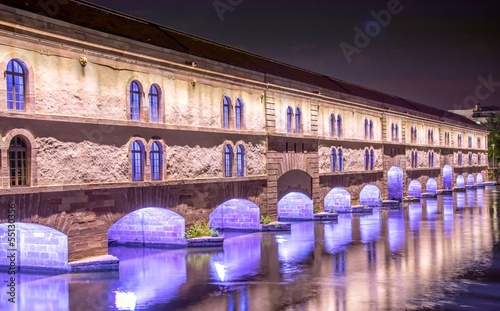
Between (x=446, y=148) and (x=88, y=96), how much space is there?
55.3 meters

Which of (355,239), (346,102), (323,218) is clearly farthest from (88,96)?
(346,102)

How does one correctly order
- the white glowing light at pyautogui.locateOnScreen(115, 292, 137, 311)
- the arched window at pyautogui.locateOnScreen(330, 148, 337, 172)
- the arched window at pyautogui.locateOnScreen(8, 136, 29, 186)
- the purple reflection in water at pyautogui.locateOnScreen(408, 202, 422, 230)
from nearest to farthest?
the white glowing light at pyautogui.locateOnScreen(115, 292, 137, 311) → the arched window at pyautogui.locateOnScreen(8, 136, 29, 186) → the purple reflection in water at pyautogui.locateOnScreen(408, 202, 422, 230) → the arched window at pyautogui.locateOnScreen(330, 148, 337, 172)

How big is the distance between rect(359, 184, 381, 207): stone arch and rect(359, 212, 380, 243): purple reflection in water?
4.85 meters

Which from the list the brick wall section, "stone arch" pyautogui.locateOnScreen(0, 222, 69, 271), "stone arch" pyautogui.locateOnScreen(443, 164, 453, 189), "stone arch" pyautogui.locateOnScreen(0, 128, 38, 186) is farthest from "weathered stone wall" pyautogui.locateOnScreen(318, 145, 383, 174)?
"stone arch" pyautogui.locateOnScreen(443, 164, 453, 189)

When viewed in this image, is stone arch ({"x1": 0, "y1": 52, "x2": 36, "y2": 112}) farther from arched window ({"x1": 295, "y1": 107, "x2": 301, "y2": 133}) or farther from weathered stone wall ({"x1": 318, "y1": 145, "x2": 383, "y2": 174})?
weathered stone wall ({"x1": 318, "y1": 145, "x2": 383, "y2": 174})

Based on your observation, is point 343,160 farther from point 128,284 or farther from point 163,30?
point 128,284

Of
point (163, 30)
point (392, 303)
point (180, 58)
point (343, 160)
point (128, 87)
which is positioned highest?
point (163, 30)

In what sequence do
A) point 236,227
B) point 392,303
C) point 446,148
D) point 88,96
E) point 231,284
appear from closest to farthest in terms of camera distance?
point 392,303 < point 231,284 < point 88,96 < point 236,227 < point 446,148

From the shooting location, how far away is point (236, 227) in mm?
34188

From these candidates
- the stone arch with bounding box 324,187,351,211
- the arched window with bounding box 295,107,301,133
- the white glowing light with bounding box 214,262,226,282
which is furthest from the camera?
the stone arch with bounding box 324,187,351,211

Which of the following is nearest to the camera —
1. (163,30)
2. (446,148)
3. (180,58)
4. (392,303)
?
(392,303)

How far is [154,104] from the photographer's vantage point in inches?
1010

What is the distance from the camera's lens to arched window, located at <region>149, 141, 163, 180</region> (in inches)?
1005

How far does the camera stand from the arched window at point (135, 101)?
965 inches
